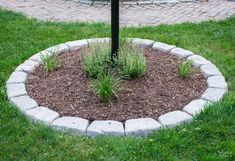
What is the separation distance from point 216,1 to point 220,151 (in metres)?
5.02

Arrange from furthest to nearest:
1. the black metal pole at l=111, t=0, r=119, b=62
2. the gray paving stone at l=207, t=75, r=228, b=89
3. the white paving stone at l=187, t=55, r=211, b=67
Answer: the white paving stone at l=187, t=55, r=211, b=67 → the gray paving stone at l=207, t=75, r=228, b=89 → the black metal pole at l=111, t=0, r=119, b=62

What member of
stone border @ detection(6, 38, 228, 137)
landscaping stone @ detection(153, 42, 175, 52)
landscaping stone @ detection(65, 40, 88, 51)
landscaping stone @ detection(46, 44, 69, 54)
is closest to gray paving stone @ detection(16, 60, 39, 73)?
stone border @ detection(6, 38, 228, 137)

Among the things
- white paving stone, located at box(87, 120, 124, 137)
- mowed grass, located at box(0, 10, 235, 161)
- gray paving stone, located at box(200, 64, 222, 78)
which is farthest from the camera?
gray paving stone, located at box(200, 64, 222, 78)

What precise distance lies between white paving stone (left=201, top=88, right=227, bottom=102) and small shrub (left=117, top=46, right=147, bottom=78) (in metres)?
0.70

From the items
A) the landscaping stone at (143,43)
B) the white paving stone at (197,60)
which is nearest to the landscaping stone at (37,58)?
the landscaping stone at (143,43)

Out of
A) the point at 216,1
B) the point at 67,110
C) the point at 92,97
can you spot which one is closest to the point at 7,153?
the point at 67,110

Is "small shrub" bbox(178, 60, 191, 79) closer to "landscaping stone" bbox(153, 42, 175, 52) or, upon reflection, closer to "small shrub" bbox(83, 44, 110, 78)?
"landscaping stone" bbox(153, 42, 175, 52)

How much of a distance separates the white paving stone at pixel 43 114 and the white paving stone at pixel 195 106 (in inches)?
48.3

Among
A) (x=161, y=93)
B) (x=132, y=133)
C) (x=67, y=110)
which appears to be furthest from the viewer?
(x=161, y=93)

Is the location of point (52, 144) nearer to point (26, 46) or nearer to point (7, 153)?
point (7, 153)

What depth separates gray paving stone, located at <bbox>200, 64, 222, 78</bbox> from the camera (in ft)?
14.4

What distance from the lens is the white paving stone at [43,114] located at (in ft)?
11.9

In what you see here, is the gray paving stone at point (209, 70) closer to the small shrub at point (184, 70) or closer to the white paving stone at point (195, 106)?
the small shrub at point (184, 70)

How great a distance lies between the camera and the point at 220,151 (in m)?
3.27
